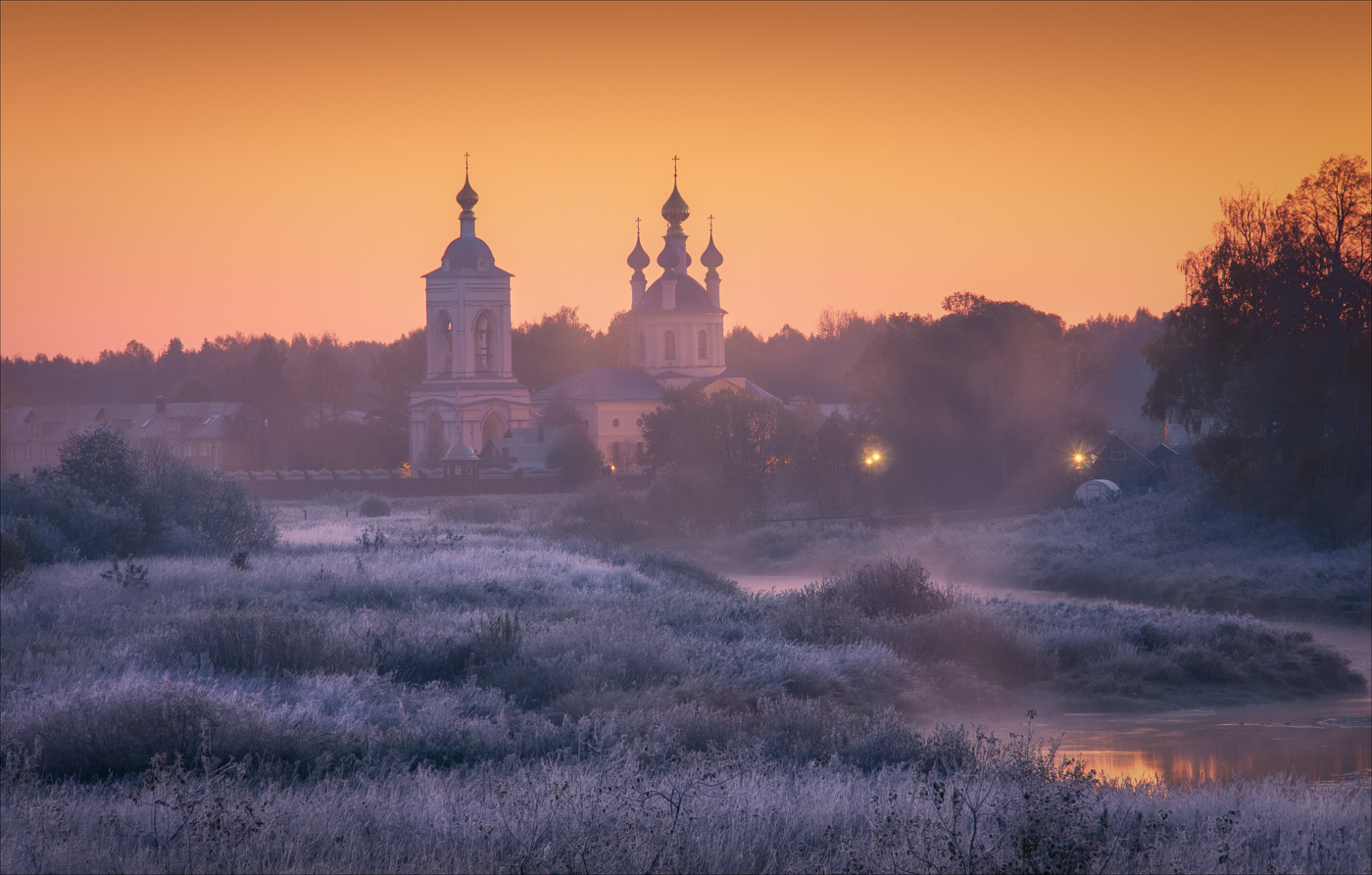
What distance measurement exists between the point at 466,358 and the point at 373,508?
23.9 m

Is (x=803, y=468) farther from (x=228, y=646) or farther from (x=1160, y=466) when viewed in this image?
(x=228, y=646)

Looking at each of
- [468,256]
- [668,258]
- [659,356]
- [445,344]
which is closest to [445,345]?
[445,344]

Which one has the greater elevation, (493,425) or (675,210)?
(675,210)

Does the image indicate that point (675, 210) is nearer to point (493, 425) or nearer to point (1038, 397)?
point (493, 425)

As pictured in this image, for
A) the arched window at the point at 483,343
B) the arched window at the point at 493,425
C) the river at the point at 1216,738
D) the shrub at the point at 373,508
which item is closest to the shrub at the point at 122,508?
the river at the point at 1216,738

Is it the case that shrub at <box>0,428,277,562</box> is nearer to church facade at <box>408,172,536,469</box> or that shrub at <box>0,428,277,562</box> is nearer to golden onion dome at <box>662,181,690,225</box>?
church facade at <box>408,172,536,469</box>

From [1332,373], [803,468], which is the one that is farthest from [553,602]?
[803,468]

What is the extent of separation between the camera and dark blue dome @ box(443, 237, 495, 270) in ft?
241

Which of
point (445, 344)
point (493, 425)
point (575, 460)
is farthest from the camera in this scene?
point (445, 344)

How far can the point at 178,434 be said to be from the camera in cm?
7994

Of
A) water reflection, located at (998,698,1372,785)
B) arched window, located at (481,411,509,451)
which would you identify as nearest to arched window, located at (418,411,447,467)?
arched window, located at (481,411,509,451)

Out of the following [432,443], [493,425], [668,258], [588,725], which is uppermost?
[668,258]

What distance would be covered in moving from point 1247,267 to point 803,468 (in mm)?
20660

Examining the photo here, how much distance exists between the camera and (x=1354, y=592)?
87.9 feet
